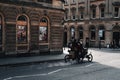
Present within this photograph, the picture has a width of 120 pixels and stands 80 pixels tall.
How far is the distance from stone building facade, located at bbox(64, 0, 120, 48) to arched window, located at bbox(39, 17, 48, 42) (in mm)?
19147

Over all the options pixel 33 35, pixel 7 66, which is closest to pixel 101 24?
pixel 33 35

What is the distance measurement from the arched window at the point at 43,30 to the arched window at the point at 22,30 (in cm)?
192

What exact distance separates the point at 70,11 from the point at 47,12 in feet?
93.0

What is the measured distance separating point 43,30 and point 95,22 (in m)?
23.2

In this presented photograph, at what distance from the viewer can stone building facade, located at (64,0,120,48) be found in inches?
1823

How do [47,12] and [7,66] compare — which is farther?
[47,12]

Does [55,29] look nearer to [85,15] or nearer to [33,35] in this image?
[33,35]

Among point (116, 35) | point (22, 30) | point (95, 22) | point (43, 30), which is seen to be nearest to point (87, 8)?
point (95, 22)

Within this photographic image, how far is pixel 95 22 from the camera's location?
1901 inches

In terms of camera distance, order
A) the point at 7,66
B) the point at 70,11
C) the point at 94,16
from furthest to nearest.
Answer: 1. the point at 70,11
2. the point at 94,16
3. the point at 7,66

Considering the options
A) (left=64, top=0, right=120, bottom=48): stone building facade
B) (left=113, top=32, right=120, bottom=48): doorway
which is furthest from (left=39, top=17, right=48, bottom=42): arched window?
(left=113, top=32, right=120, bottom=48): doorway

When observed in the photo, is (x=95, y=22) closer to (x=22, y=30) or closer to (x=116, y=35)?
(x=116, y=35)

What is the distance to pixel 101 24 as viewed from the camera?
155 ft

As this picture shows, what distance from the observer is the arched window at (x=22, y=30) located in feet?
79.7
